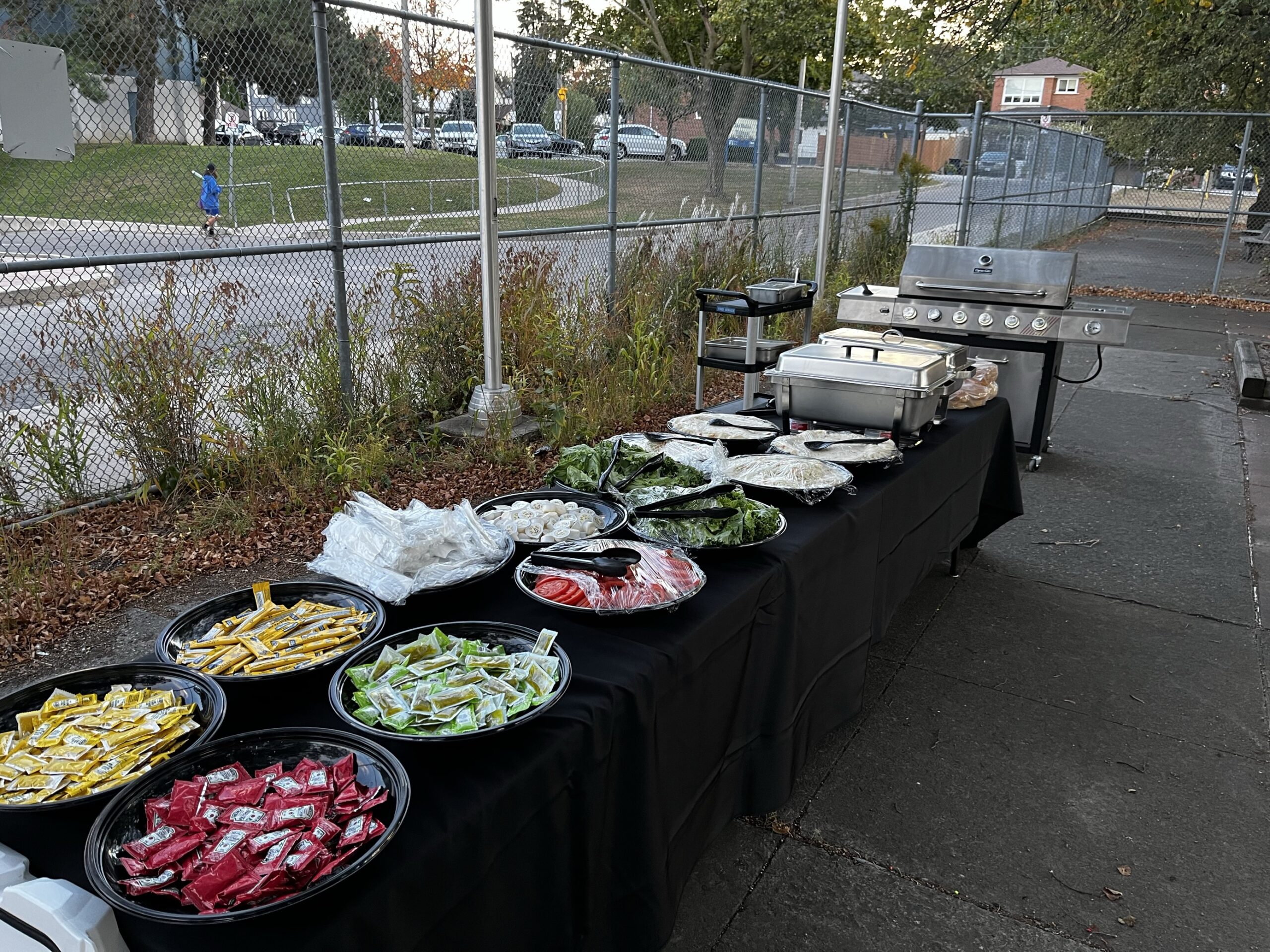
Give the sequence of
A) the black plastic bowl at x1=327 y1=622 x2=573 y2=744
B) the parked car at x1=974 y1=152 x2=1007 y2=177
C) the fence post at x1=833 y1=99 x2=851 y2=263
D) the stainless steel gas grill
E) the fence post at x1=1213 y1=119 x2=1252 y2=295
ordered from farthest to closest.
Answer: the parked car at x1=974 y1=152 x2=1007 y2=177
the fence post at x1=1213 y1=119 x2=1252 y2=295
the fence post at x1=833 y1=99 x2=851 y2=263
the stainless steel gas grill
the black plastic bowl at x1=327 y1=622 x2=573 y2=744

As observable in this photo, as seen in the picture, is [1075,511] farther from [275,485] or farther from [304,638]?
[304,638]

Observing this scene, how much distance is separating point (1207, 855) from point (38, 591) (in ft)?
14.8

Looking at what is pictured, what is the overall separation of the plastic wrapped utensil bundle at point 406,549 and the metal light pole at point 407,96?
166 inches

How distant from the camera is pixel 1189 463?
678cm

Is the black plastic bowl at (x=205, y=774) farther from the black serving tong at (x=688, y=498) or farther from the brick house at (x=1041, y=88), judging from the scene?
the brick house at (x=1041, y=88)

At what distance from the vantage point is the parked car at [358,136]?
17.7ft

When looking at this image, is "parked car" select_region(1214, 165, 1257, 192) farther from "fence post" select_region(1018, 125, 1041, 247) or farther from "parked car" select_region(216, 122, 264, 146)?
"parked car" select_region(216, 122, 264, 146)

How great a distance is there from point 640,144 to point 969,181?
8459 millimetres

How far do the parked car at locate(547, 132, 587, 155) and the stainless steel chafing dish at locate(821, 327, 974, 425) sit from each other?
3.45m

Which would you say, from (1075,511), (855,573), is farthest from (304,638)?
(1075,511)

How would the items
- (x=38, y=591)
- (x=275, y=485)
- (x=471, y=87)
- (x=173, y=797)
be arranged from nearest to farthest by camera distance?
(x=173, y=797) → (x=38, y=591) → (x=275, y=485) → (x=471, y=87)

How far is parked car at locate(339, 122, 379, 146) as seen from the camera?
5391 mm

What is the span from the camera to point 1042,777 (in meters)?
3.12

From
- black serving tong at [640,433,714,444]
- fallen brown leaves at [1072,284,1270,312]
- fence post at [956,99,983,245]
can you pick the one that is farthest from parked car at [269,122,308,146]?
fallen brown leaves at [1072,284,1270,312]
